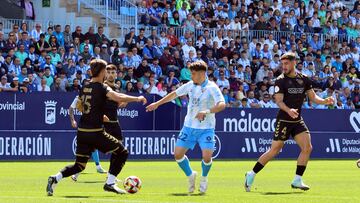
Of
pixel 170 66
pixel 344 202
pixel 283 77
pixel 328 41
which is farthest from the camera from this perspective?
pixel 328 41

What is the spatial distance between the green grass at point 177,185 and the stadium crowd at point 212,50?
7021 mm

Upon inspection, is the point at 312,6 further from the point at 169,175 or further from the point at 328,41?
the point at 169,175

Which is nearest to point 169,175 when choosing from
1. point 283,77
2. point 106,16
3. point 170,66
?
point 283,77

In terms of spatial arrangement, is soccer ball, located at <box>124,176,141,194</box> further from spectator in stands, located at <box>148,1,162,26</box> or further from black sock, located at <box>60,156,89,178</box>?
spectator in stands, located at <box>148,1,162,26</box>

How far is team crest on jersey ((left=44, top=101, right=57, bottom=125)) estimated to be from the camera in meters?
33.8

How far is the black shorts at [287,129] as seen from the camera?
17.8 metres

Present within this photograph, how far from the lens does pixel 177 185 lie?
64.6 feet

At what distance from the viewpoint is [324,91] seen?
A: 42375 mm

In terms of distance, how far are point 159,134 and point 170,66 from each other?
5353 millimetres

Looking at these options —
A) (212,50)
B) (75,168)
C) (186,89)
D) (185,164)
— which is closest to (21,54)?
(212,50)

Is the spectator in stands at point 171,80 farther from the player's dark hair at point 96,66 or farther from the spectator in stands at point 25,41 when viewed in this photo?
the player's dark hair at point 96,66

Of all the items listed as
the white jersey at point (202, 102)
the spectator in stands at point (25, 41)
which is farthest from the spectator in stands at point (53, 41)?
the white jersey at point (202, 102)

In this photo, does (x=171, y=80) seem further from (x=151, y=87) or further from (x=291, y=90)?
(x=291, y=90)

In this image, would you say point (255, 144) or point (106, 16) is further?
point (106, 16)
